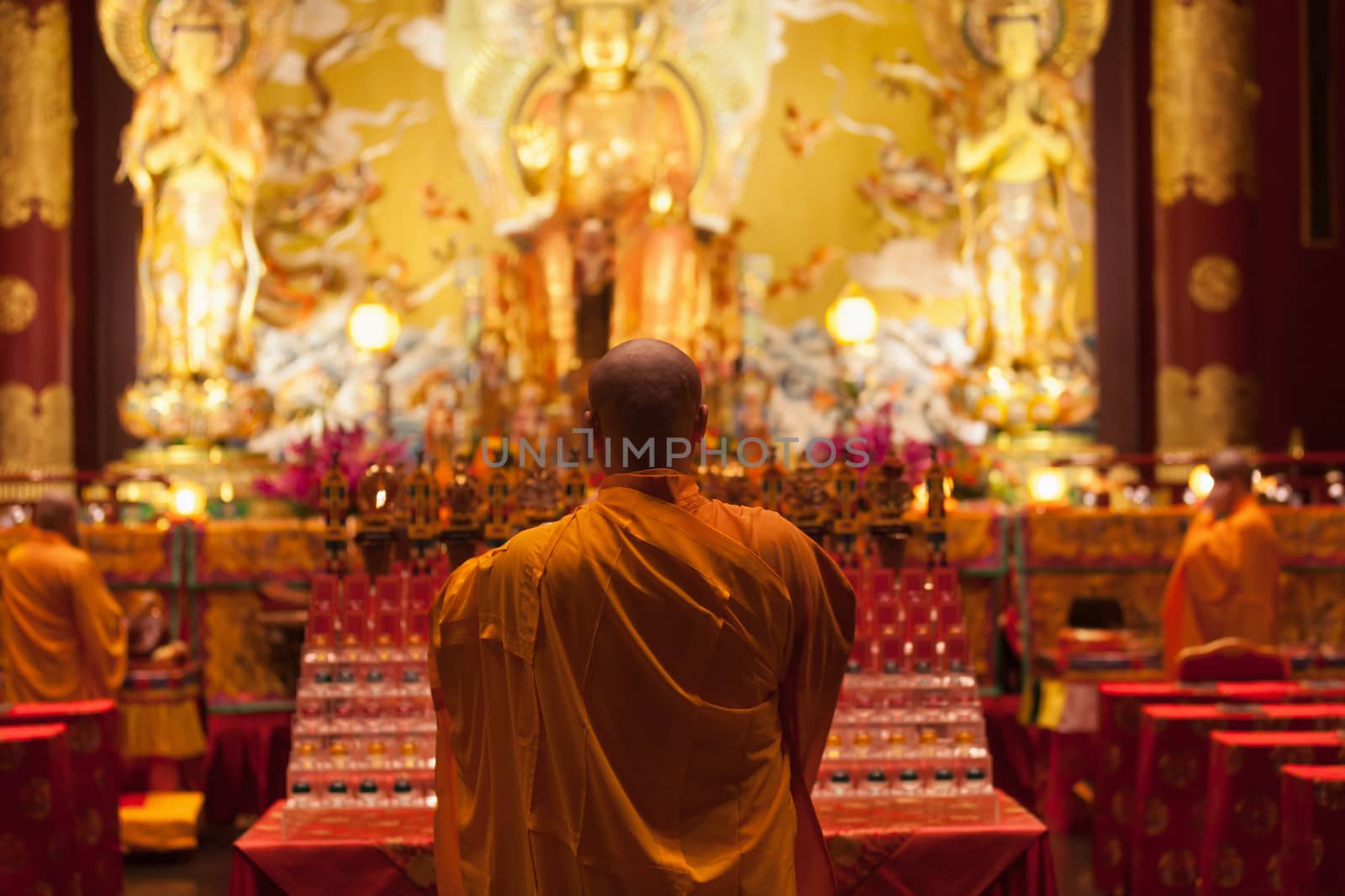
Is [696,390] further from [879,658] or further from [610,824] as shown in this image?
[879,658]

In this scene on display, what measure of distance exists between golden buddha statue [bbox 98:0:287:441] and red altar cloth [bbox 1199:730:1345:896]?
21.2 feet

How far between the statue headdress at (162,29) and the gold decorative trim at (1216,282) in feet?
18.0

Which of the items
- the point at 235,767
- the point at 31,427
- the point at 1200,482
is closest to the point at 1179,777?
the point at 235,767

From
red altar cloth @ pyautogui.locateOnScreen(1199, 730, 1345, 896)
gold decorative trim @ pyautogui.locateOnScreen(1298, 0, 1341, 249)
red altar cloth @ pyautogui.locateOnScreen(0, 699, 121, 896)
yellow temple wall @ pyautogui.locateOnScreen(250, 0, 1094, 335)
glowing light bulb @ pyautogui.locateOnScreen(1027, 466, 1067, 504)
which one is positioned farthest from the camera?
yellow temple wall @ pyautogui.locateOnScreen(250, 0, 1094, 335)

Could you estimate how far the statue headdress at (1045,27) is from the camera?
9539 millimetres

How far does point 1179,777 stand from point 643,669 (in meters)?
2.60

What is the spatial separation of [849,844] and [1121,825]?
1924 millimetres

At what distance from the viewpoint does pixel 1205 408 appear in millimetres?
9711

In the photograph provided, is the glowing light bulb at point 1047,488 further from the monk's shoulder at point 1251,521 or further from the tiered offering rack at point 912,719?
the tiered offering rack at point 912,719

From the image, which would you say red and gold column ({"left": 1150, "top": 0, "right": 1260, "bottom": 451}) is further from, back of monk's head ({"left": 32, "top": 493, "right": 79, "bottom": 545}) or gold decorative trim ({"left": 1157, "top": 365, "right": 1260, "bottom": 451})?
back of monk's head ({"left": 32, "top": 493, "right": 79, "bottom": 545})

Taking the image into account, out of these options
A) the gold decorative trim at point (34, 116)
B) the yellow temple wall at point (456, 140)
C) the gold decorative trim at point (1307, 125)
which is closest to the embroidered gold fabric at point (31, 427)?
the gold decorative trim at point (34, 116)

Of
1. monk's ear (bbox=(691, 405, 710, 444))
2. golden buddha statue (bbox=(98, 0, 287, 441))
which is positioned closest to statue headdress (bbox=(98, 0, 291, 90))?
golden buddha statue (bbox=(98, 0, 287, 441))

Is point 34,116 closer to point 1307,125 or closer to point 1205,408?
point 1205,408

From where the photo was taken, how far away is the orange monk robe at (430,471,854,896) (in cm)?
237
